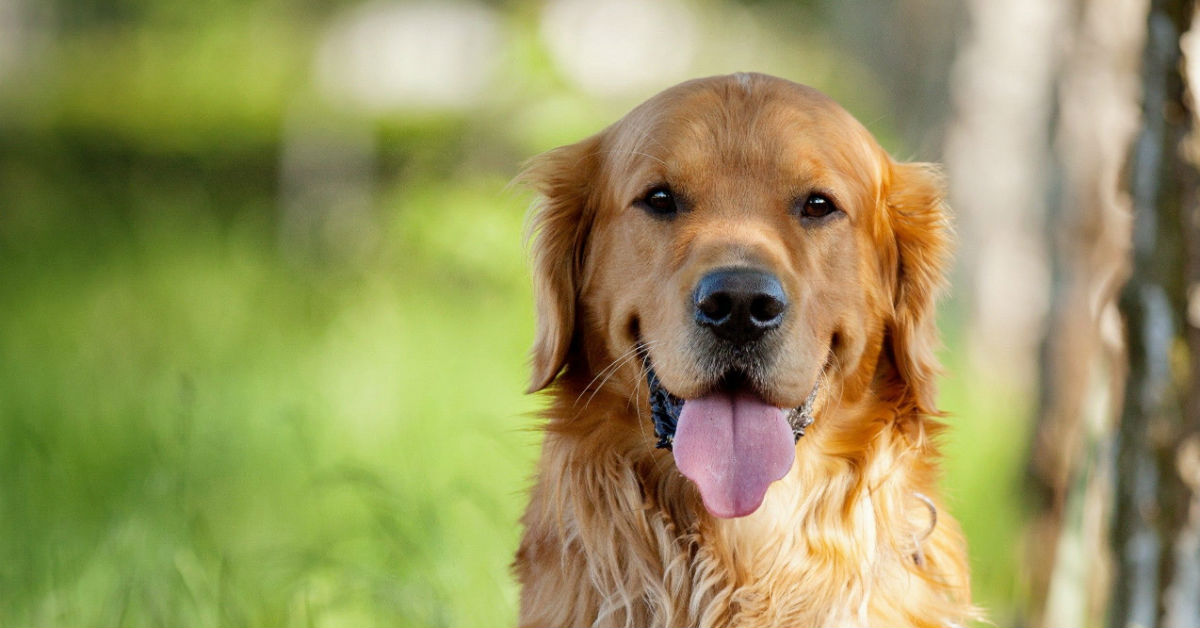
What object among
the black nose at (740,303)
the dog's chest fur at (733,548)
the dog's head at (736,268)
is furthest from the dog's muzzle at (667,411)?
the black nose at (740,303)

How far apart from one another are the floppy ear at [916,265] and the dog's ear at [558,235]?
0.85 m

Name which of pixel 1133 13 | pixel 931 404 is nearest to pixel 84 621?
pixel 931 404

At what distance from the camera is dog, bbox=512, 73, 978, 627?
2758 millimetres

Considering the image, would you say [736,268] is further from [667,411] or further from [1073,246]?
[1073,246]

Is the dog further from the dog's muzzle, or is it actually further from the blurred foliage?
the blurred foliage

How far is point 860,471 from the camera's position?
3.02m

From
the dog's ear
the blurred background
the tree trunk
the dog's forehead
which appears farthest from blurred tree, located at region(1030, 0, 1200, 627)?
the dog's ear

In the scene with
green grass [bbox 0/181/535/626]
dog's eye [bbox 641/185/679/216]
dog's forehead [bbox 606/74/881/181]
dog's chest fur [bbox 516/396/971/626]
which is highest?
dog's forehead [bbox 606/74/881/181]

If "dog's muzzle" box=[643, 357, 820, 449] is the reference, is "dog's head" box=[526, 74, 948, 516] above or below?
above

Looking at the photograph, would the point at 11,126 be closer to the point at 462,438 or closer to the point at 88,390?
the point at 88,390

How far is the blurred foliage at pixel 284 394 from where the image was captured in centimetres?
368

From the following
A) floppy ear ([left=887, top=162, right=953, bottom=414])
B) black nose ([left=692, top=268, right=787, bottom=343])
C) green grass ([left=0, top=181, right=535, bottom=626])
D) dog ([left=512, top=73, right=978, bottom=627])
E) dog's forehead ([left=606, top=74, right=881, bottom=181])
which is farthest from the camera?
green grass ([left=0, top=181, right=535, bottom=626])

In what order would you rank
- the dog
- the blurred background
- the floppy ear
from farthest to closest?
the blurred background < the floppy ear < the dog

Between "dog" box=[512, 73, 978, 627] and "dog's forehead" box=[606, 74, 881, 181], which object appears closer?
"dog" box=[512, 73, 978, 627]
